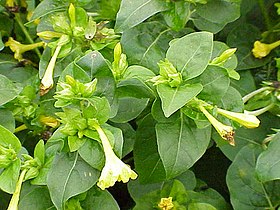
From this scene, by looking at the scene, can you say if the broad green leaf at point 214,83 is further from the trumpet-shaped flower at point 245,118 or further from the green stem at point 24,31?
the green stem at point 24,31

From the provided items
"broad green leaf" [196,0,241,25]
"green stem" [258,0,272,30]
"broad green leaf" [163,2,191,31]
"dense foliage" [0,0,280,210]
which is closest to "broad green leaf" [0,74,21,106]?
"dense foliage" [0,0,280,210]

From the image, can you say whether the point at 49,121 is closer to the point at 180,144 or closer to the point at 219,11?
the point at 180,144

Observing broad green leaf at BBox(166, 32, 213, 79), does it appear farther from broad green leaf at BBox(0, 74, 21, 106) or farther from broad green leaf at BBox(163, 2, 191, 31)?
broad green leaf at BBox(0, 74, 21, 106)

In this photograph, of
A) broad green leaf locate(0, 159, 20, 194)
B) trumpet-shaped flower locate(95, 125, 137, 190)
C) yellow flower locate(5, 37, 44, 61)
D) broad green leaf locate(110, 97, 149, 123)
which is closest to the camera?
trumpet-shaped flower locate(95, 125, 137, 190)

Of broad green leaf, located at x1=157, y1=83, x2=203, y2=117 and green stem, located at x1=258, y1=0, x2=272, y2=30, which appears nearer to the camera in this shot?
broad green leaf, located at x1=157, y1=83, x2=203, y2=117

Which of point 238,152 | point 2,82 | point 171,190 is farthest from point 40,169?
point 238,152

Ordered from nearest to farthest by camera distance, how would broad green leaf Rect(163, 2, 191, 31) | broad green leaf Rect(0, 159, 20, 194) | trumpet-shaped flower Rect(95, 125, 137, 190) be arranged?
trumpet-shaped flower Rect(95, 125, 137, 190) → broad green leaf Rect(0, 159, 20, 194) → broad green leaf Rect(163, 2, 191, 31)

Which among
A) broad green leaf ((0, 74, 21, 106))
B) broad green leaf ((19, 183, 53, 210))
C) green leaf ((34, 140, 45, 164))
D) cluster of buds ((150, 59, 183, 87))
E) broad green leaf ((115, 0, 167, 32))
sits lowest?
broad green leaf ((19, 183, 53, 210))

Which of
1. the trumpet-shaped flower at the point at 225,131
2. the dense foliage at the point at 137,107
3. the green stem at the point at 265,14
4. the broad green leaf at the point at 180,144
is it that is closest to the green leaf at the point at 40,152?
the dense foliage at the point at 137,107
